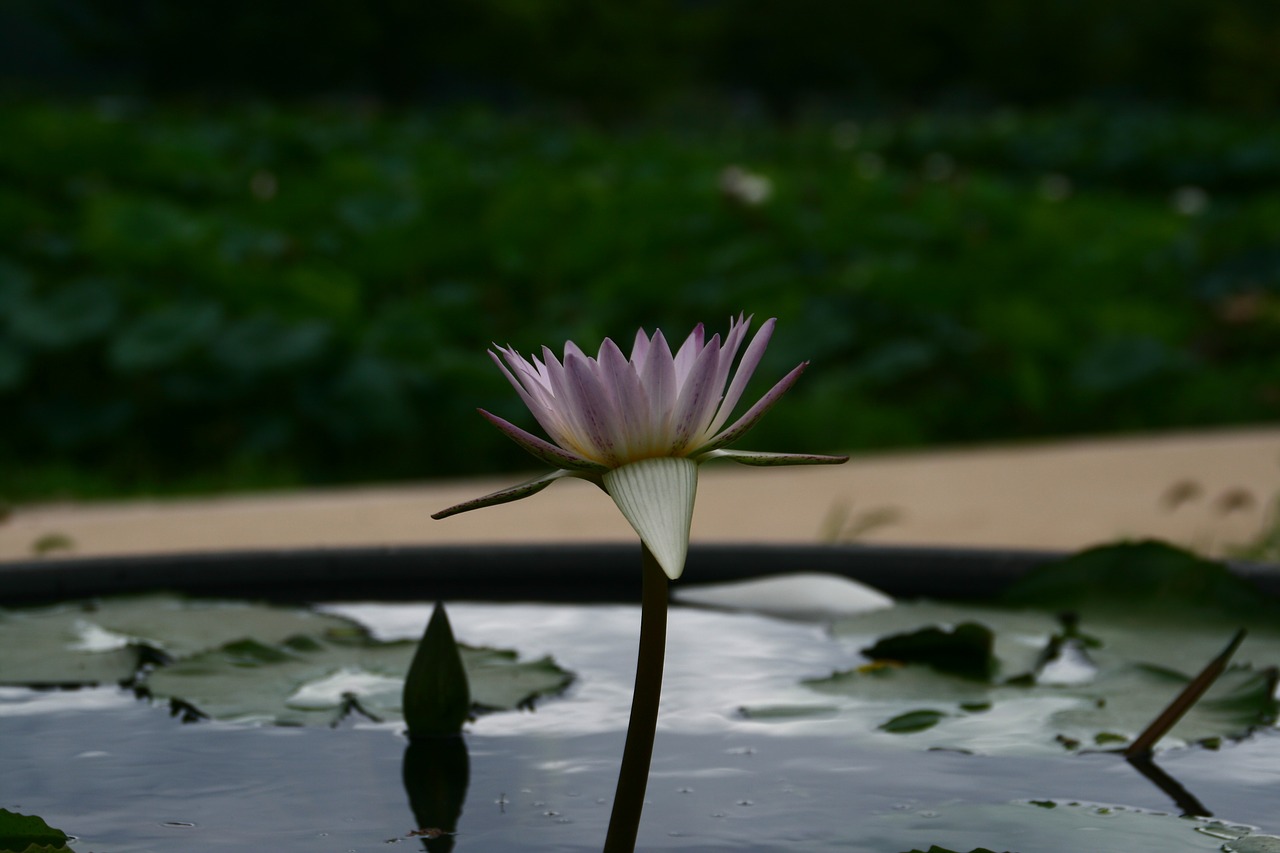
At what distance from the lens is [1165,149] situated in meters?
9.16

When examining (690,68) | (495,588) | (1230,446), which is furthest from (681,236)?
(690,68)

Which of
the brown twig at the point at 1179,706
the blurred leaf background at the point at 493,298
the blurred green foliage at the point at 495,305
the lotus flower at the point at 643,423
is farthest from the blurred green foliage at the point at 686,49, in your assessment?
the lotus flower at the point at 643,423

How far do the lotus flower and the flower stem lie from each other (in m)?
0.02

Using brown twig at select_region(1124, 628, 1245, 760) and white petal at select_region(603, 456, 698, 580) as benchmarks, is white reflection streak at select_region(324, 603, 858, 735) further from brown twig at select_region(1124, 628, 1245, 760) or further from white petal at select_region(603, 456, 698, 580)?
white petal at select_region(603, 456, 698, 580)

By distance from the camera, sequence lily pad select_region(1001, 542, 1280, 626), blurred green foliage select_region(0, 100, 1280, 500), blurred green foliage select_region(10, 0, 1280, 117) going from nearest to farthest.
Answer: lily pad select_region(1001, 542, 1280, 626), blurred green foliage select_region(0, 100, 1280, 500), blurred green foliage select_region(10, 0, 1280, 117)

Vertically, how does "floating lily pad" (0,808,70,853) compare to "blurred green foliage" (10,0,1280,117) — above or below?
below

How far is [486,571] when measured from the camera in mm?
1100

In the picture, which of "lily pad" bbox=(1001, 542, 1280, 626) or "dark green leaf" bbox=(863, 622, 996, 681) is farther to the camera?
"lily pad" bbox=(1001, 542, 1280, 626)

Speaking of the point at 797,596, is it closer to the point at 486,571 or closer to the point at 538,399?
the point at 486,571

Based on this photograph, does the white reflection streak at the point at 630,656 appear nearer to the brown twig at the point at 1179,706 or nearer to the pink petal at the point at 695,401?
the brown twig at the point at 1179,706

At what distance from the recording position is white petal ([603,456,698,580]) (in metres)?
0.47

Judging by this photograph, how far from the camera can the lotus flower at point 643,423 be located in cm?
49

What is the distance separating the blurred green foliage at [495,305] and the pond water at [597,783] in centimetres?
230

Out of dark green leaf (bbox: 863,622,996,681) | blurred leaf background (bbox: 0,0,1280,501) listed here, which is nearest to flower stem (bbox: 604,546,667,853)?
dark green leaf (bbox: 863,622,996,681)
